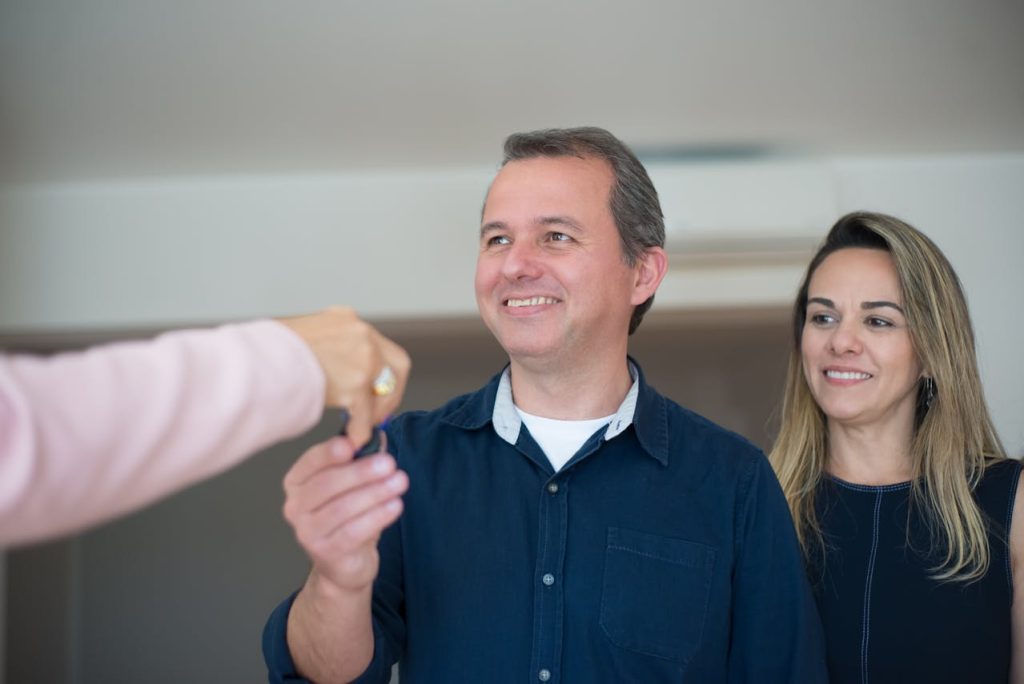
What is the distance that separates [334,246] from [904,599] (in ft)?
9.43

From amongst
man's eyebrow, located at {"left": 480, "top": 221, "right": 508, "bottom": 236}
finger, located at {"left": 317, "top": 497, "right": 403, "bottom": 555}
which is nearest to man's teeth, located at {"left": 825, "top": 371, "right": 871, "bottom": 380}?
man's eyebrow, located at {"left": 480, "top": 221, "right": 508, "bottom": 236}

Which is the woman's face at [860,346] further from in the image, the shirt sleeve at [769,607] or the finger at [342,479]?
the finger at [342,479]

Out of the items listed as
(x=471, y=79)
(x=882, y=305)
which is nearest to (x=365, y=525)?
(x=882, y=305)

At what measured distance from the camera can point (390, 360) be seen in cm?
128

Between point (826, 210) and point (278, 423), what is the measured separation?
3.65 meters

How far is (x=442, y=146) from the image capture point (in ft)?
13.6

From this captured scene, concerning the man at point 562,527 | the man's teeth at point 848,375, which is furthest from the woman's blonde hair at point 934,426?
the man at point 562,527

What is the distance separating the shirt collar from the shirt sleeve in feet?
0.67

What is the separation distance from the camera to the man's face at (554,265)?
6.53 ft

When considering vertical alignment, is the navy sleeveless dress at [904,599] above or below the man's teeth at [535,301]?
below

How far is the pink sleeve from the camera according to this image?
88cm

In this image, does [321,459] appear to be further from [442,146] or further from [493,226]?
[442,146]

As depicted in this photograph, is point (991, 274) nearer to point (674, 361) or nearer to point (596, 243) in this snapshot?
point (674, 361)

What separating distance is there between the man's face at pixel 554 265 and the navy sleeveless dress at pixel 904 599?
828 mm
